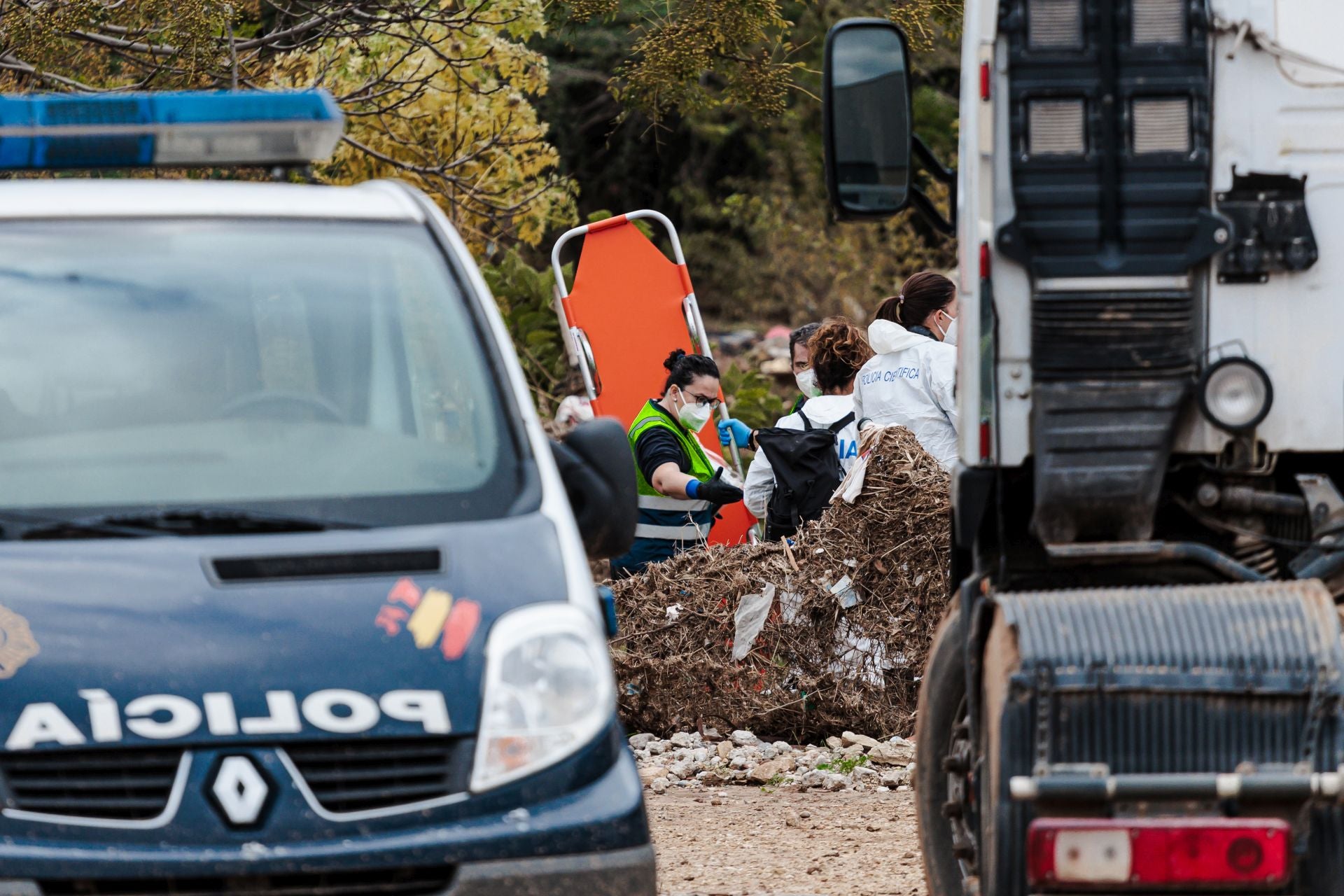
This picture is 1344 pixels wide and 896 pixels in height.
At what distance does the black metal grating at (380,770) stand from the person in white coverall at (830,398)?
496cm

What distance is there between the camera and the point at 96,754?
133 inches

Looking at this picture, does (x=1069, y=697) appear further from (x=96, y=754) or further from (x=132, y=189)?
(x=132, y=189)

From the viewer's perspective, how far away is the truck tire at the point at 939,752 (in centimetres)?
436

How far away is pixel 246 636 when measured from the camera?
3471 millimetres

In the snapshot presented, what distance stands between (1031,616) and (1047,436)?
544 mm

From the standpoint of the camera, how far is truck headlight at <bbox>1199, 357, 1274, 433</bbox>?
155 inches

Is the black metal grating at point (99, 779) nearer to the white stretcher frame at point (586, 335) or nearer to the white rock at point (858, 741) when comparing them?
the white rock at point (858, 741)

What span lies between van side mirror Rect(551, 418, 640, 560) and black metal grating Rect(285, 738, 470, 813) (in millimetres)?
940

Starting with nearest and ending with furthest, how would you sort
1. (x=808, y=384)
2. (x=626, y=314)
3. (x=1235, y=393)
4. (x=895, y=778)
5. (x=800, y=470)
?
(x=1235, y=393) → (x=895, y=778) → (x=800, y=470) → (x=808, y=384) → (x=626, y=314)

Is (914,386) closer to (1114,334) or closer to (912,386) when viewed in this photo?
(912,386)

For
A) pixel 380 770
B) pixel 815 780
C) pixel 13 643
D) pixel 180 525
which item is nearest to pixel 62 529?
pixel 180 525

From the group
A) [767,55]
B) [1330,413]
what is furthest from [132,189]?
[767,55]

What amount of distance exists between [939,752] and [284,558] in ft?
5.51

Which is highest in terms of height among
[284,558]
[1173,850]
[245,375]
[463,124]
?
[245,375]
